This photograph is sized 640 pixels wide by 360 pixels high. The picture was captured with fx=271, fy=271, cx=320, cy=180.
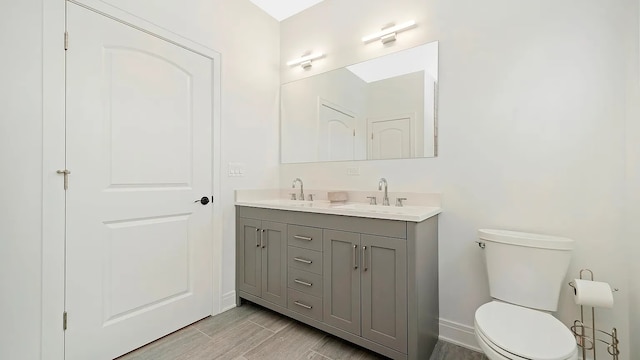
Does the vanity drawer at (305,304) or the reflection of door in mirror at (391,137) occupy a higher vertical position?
the reflection of door in mirror at (391,137)

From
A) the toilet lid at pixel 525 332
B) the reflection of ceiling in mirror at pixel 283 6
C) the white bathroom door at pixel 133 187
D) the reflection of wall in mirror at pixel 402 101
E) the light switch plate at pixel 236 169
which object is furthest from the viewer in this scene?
the reflection of ceiling in mirror at pixel 283 6

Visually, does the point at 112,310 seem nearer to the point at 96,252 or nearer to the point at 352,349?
the point at 96,252

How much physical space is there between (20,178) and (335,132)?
79.3 inches

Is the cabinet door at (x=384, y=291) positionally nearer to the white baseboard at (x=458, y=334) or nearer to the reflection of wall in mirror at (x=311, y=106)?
the white baseboard at (x=458, y=334)

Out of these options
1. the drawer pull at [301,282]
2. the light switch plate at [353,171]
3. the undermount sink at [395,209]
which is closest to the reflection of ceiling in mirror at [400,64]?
the light switch plate at [353,171]

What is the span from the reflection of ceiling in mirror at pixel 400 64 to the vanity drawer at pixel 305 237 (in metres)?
1.31

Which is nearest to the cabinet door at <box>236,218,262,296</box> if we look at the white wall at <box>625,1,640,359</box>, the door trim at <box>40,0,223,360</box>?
the door trim at <box>40,0,223,360</box>

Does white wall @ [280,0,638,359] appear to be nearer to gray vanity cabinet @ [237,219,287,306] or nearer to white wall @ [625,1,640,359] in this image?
white wall @ [625,1,640,359]

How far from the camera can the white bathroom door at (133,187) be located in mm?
1514

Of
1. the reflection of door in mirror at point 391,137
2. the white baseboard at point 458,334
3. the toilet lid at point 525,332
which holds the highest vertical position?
the reflection of door in mirror at point 391,137

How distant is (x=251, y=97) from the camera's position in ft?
8.25

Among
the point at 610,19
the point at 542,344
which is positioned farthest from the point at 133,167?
the point at 610,19

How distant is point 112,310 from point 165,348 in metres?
0.41

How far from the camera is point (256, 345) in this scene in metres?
1.79
